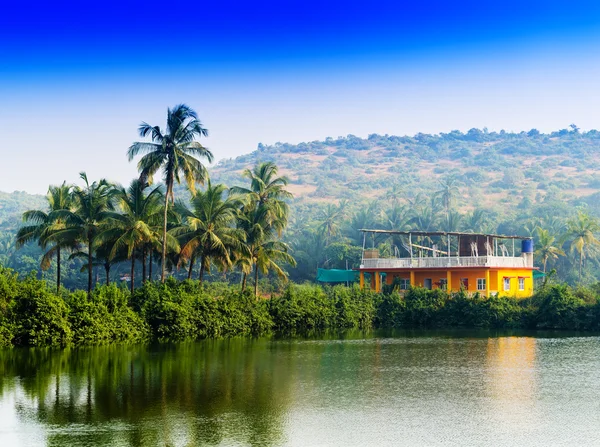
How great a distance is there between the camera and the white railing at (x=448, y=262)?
5012 cm

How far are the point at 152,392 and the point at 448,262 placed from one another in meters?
31.5

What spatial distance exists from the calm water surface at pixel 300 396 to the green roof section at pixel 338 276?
27.2 metres

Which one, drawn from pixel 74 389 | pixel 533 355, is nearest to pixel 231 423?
pixel 74 389

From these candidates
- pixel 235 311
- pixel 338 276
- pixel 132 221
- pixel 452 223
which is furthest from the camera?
pixel 452 223

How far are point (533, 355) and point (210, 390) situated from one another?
14.7 m

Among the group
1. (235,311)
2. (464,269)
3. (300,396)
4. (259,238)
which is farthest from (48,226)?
(464,269)

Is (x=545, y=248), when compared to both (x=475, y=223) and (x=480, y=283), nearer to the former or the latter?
(x=480, y=283)

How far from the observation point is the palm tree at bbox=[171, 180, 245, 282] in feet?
140

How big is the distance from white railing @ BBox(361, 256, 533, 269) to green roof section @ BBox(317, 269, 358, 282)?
23.1 ft

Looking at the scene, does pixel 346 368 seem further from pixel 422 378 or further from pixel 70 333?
pixel 70 333

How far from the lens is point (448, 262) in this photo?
50.8 metres

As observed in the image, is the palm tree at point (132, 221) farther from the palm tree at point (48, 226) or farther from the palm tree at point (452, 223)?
the palm tree at point (452, 223)

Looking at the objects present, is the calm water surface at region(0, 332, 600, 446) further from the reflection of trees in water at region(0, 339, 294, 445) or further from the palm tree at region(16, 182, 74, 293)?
the palm tree at region(16, 182, 74, 293)

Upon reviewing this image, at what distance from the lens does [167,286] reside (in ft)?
132
